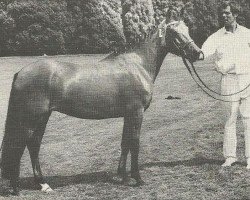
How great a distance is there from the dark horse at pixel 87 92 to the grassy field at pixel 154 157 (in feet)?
1.45

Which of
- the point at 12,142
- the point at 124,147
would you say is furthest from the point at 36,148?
the point at 124,147

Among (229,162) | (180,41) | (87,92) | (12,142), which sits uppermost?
(180,41)

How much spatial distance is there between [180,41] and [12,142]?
106 inches

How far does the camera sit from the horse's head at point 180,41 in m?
7.66

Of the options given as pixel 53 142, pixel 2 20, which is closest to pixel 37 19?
pixel 2 20

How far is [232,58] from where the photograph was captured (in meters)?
8.09

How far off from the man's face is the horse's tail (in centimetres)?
312

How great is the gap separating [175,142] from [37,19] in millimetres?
9206

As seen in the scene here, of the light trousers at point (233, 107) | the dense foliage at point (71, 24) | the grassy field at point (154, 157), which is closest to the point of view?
the grassy field at point (154, 157)

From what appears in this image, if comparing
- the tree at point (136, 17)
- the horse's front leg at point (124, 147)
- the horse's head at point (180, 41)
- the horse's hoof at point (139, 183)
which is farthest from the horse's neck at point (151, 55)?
the tree at point (136, 17)

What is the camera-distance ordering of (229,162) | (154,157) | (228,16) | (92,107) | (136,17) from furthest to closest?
(136,17)
(154,157)
(229,162)
(228,16)
(92,107)

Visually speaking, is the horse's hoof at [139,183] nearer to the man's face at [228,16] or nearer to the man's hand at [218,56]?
the man's hand at [218,56]

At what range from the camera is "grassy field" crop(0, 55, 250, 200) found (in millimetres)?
7402

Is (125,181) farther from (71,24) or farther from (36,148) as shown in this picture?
(71,24)
